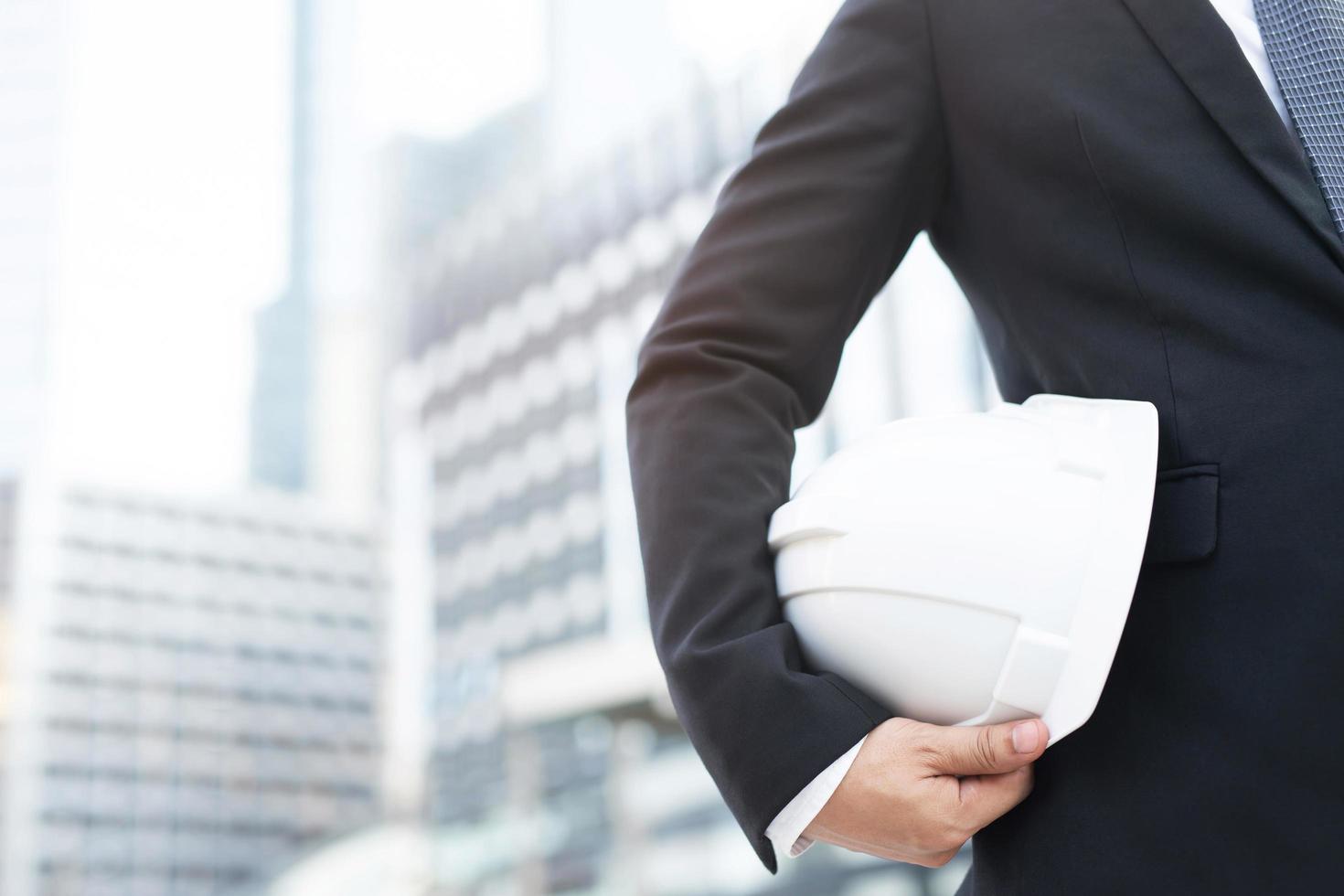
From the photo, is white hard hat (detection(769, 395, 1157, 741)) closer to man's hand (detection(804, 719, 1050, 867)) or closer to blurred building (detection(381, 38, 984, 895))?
man's hand (detection(804, 719, 1050, 867))

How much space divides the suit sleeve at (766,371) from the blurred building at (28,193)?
229 feet

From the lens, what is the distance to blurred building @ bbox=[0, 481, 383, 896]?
208 feet

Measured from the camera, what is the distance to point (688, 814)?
33062 mm

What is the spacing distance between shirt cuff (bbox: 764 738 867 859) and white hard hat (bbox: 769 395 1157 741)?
8cm

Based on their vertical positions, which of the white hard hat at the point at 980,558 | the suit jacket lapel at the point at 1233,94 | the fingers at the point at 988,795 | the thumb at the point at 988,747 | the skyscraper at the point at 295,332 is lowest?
the fingers at the point at 988,795

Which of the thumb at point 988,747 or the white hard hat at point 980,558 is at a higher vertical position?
the white hard hat at point 980,558

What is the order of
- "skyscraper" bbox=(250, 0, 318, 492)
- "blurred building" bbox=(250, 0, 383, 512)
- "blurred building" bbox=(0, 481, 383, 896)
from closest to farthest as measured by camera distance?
1. "blurred building" bbox=(0, 481, 383, 896)
2. "skyscraper" bbox=(250, 0, 318, 492)
3. "blurred building" bbox=(250, 0, 383, 512)

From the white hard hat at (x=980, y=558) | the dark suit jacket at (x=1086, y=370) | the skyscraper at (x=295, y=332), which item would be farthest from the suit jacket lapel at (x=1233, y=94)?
the skyscraper at (x=295, y=332)

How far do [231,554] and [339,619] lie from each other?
286 inches

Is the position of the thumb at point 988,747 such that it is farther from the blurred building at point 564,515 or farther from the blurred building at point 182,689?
the blurred building at point 182,689

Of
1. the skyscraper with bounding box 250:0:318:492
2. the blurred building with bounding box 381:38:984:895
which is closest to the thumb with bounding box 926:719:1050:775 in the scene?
the blurred building with bounding box 381:38:984:895

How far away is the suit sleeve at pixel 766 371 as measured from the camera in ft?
2.71

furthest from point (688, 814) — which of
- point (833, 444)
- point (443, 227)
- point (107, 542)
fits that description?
point (107, 542)

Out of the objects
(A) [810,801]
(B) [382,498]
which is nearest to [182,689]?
(B) [382,498]
